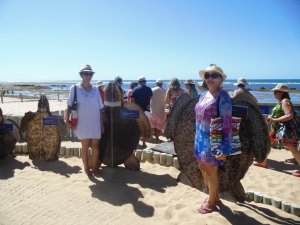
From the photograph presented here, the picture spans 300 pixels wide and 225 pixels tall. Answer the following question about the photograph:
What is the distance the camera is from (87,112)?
204 inches

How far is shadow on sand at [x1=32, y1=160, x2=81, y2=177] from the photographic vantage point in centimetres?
583

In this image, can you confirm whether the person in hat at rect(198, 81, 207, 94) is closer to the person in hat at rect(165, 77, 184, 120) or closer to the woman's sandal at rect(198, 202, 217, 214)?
the person in hat at rect(165, 77, 184, 120)

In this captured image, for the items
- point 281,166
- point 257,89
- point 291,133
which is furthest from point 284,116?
point 257,89

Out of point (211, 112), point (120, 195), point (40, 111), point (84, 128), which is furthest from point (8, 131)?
point (211, 112)

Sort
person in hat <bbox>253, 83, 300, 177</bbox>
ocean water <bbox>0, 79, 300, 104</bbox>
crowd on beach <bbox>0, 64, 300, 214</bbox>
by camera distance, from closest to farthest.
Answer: crowd on beach <bbox>0, 64, 300, 214</bbox>, person in hat <bbox>253, 83, 300, 177</bbox>, ocean water <bbox>0, 79, 300, 104</bbox>

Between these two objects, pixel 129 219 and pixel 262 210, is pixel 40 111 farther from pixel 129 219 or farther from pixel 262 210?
pixel 262 210

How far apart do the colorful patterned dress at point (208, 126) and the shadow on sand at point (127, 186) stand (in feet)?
3.65

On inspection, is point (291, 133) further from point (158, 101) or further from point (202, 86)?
point (158, 101)

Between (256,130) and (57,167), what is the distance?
3.84 metres

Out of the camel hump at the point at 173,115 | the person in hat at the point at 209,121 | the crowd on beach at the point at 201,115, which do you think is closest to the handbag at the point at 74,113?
the crowd on beach at the point at 201,115

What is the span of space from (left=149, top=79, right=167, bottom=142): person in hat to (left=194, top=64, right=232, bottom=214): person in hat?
4.81 m

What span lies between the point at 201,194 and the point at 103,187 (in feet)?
5.00

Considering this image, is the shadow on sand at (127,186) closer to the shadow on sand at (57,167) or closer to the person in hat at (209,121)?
the shadow on sand at (57,167)

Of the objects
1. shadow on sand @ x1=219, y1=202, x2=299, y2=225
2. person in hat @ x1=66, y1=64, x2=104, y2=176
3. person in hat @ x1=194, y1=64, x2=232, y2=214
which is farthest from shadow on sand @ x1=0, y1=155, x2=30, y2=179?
shadow on sand @ x1=219, y1=202, x2=299, y2=225
